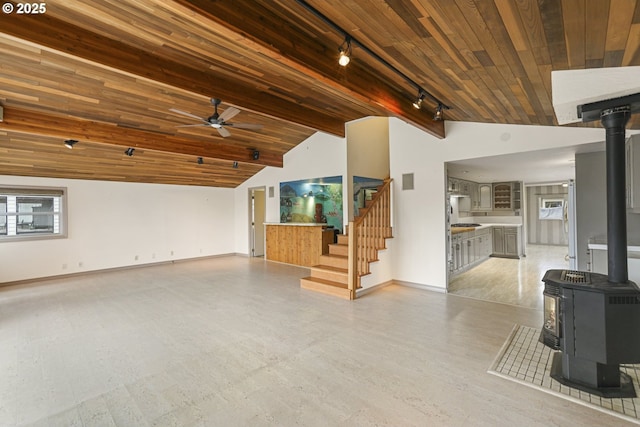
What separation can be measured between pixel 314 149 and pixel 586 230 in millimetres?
5501

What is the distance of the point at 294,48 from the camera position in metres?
2.55

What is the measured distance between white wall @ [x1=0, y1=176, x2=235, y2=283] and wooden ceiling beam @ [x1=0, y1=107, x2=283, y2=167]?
9.12 ft

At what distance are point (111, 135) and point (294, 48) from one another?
4.01 metres

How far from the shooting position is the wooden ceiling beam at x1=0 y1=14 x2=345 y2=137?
2.55 metres

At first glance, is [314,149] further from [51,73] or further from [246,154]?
[51,73]

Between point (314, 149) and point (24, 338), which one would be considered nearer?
point (24, 338)

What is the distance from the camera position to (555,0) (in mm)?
1543

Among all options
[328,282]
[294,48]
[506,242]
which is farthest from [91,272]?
[506,242]

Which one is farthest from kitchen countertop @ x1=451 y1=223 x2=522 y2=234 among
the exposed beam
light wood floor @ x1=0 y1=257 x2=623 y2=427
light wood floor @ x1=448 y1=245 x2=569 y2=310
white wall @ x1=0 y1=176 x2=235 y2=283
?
white wall @ x1=0 y1=176 x2=235 y2=283

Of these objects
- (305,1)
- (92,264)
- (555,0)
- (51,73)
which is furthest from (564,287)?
(92,264)

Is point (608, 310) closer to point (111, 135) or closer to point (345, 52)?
point (345, 52)

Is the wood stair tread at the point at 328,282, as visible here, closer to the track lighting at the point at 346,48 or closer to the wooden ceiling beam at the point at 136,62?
the wooden ceiling beam at the point at 136,62

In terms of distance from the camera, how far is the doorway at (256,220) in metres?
9.34

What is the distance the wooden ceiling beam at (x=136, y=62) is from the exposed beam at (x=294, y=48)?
168 cm
